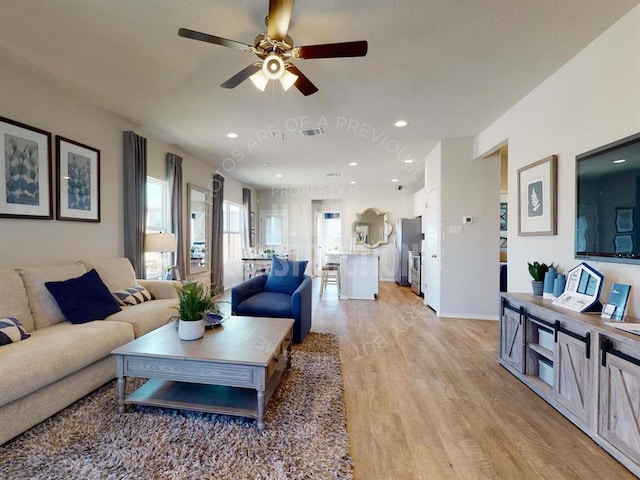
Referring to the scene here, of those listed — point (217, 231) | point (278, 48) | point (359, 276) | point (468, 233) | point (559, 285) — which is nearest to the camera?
point (278, 48)

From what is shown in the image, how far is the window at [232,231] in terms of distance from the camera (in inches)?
259

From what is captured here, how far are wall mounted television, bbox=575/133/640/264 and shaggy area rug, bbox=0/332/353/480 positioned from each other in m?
2.10

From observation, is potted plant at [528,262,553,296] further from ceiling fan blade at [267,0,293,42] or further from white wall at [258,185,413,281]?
white wall at [258,185,413,281]

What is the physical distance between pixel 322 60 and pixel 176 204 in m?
3.25

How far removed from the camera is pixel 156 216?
4.33 meters

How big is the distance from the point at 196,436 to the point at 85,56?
297cm

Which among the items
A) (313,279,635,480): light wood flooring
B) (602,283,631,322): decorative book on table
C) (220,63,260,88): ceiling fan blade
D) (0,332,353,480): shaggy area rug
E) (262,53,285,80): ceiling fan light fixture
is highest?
(220,63,260,88): ceiling fan blade

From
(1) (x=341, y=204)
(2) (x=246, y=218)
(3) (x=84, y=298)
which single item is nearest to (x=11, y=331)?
(3) (x=84, y=298)

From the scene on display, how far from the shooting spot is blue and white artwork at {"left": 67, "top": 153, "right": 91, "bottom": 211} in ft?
9.68

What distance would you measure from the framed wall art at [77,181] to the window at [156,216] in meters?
0.83

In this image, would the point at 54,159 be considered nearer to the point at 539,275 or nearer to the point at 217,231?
the point at 217,231

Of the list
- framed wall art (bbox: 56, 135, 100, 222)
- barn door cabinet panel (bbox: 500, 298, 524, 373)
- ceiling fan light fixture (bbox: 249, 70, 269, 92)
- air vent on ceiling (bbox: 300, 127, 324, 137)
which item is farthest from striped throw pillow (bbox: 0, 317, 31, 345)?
barn door cabinet panel (bbox: 500, 298, 524, 373)

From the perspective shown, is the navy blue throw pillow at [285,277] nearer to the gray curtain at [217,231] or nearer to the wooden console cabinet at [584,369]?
the gray curtain at [217,231]

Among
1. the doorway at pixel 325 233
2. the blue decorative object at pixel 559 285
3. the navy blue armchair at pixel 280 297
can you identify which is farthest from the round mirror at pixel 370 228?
the blue decorative object at pixel 559 285
